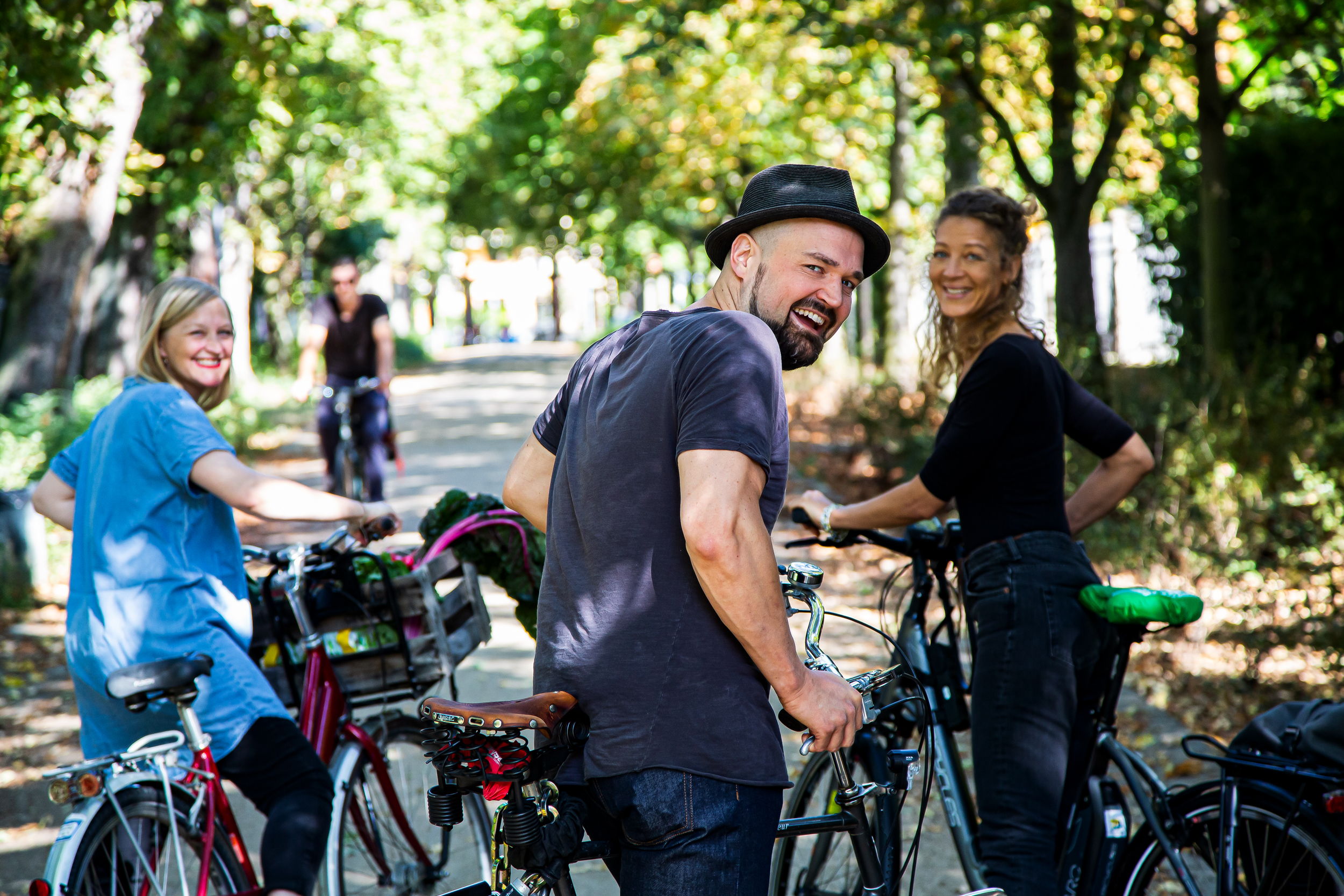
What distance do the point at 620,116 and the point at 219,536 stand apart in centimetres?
1451

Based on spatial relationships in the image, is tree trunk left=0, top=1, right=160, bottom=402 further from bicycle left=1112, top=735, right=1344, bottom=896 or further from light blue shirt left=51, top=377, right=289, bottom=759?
bicycle left=1112, top=735, right=1344, bottom=896

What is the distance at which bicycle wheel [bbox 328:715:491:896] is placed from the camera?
136 inches

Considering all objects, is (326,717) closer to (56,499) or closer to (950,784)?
(56,499)

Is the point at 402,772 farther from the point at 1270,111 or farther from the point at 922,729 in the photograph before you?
the point at 1270,111

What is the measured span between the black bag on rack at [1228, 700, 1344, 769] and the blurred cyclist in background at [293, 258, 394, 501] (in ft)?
22.7

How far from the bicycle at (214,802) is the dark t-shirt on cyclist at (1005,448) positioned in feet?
5.12

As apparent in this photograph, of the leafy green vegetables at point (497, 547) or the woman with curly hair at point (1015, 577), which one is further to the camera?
the leafy green vegetables at point (497, 547)

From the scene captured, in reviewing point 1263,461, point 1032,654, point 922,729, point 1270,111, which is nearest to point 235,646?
point 922,729

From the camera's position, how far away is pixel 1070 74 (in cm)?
923

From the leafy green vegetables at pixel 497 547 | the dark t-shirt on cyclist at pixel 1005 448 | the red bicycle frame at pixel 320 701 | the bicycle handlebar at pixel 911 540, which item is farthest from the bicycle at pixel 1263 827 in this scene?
the red bicycle frame at pixel 320 701

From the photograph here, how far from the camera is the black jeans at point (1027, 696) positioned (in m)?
2.97

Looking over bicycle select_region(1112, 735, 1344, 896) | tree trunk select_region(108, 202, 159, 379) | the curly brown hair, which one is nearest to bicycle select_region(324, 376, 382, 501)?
the curly brown hair

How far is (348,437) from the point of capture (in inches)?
356

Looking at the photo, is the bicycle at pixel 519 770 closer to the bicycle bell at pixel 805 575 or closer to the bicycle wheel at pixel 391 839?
the bicycle bell at pixel 805 575
